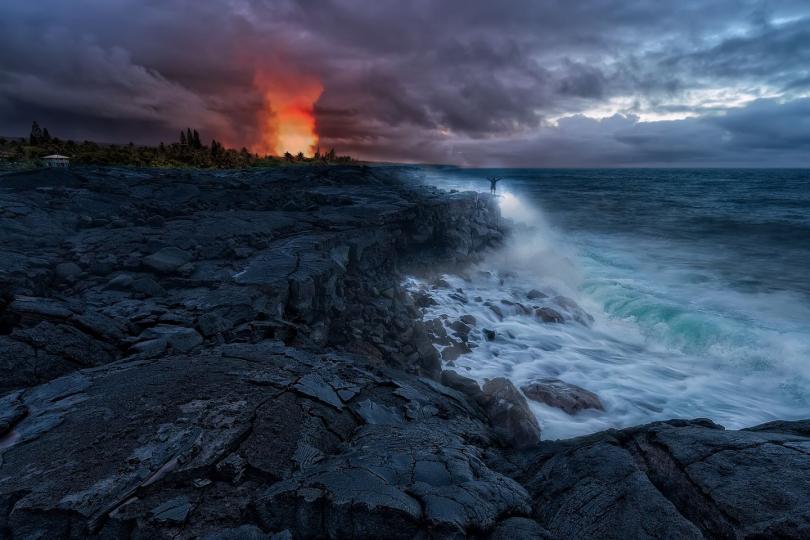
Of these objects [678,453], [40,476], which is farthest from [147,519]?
[678,453]

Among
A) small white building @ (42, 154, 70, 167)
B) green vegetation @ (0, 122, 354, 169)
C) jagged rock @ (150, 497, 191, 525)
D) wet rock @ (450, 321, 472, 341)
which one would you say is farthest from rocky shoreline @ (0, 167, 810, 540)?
green vegetation @ (0, 122, 354, 169)

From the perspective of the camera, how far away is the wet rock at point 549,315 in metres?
15.8

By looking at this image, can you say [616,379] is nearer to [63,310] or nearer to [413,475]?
[413,475]

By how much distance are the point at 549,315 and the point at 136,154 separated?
106 ft

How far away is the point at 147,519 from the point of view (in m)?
3.51

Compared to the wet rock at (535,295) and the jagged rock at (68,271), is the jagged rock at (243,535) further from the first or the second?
the wet rock at (535,295)

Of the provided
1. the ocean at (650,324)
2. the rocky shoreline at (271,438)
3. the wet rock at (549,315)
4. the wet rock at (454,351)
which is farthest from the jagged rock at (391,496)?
the wet rock at (549,315)

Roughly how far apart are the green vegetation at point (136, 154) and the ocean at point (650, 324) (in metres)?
23.5

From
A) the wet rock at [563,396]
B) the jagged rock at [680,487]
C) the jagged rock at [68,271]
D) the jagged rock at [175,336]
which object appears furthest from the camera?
the wet rock at [563,396]

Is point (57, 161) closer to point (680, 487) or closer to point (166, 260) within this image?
point (166, 260)

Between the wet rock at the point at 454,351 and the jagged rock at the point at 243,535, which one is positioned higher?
the jagged rock at the point at 243,535

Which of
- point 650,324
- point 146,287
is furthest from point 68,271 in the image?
point 650,324

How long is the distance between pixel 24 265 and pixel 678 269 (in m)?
31.7

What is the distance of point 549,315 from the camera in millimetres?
15820
